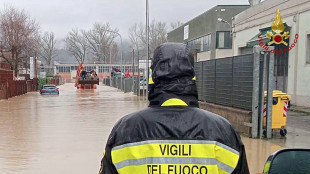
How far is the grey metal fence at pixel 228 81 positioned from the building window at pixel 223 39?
30.3 meters

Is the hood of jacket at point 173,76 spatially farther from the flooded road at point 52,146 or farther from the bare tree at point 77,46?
the bare tree at point 77,46

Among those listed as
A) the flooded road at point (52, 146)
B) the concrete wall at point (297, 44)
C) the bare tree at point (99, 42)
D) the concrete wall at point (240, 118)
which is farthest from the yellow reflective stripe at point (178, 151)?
the bare tree at point (99, 42)

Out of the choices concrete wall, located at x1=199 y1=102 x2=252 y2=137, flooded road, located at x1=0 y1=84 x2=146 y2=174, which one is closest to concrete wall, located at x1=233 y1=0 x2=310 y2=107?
concrete wall, located at x1=199 y1=102 x2=252 y2=137

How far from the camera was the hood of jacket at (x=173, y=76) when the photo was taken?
2.07 m

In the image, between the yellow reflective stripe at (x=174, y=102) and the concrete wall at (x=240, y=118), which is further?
the concrete wall at (x=240, y=118)

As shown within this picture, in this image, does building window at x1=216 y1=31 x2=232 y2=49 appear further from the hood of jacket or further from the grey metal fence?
the hood of jacket

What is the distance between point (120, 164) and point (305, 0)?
20.3 m

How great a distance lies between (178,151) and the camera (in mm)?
1946

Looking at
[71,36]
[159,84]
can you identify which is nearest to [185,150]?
[159,84]

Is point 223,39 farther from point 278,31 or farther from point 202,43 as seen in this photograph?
point 278,31

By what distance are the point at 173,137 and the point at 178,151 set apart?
0.25ft

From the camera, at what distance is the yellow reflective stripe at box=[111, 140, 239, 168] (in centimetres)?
193

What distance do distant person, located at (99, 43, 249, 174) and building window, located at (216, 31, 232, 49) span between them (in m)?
44.6

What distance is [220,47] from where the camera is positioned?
45750mm
